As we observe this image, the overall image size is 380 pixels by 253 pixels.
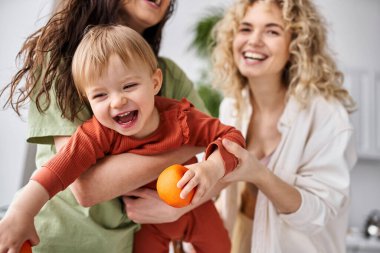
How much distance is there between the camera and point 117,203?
4.23 ft

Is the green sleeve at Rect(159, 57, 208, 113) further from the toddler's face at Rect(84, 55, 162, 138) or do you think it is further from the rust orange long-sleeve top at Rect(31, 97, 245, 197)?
the toddler's face at Rect(84, 55, 162, 138)

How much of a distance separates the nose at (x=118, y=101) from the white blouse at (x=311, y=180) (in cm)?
73

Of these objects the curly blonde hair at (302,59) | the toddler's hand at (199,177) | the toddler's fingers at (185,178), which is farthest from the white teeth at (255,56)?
the toddler's fingers at (185,178)

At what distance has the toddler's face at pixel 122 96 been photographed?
3.44ft

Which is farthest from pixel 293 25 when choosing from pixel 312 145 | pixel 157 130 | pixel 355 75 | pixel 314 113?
pixel 355 75

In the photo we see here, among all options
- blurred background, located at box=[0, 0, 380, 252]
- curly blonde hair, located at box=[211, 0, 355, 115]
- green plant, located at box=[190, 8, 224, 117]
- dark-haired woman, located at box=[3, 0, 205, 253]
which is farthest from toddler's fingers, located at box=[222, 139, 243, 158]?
blurred background, located at box=[0, 0, 380, 252]

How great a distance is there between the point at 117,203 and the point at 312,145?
74 cm

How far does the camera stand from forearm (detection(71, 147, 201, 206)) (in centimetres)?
115

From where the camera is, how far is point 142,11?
1345 mm

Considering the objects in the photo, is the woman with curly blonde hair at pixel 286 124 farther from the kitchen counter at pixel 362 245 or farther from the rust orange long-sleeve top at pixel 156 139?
the kitchen counter at pixel 362 245

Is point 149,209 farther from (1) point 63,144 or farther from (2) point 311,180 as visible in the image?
(2) point 311,180

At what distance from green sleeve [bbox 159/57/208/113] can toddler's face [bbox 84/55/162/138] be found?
41cm

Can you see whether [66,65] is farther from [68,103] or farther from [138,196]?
[138,196]

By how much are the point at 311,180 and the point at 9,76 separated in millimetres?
1334
